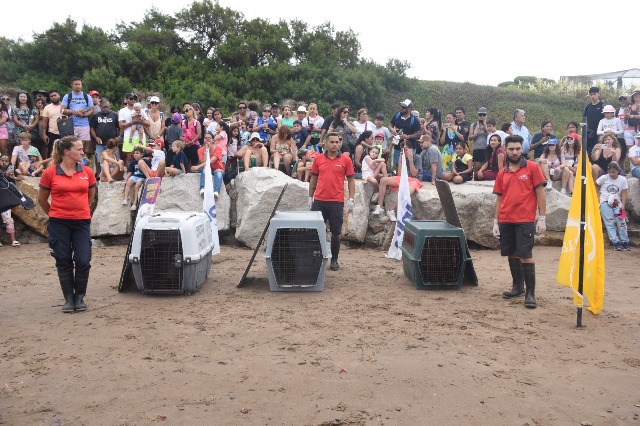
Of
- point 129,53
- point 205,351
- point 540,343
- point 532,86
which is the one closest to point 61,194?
point 205,351

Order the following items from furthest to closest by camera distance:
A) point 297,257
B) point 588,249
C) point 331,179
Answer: point 331,179, point 297,257, point 588,249

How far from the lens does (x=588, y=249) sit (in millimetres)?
6488

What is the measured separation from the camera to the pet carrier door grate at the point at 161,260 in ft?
24.9

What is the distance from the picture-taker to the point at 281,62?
2622cm

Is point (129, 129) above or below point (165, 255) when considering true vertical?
above

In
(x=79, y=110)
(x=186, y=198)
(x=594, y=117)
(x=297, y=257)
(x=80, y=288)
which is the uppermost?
(x=79, y=110)

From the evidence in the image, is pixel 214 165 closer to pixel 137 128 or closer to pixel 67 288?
pixel 137 128

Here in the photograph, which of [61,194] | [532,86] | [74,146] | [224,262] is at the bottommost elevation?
[224,262]

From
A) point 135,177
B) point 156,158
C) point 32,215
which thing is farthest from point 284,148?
point 32,215

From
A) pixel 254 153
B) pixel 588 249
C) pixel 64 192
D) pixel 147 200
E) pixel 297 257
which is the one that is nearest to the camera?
pixel 588 249

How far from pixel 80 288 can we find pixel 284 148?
631 centimetres

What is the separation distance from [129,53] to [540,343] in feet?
72.3

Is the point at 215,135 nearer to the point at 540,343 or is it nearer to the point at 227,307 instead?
the point at 227,307

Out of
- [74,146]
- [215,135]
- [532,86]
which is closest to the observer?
[74,146]
